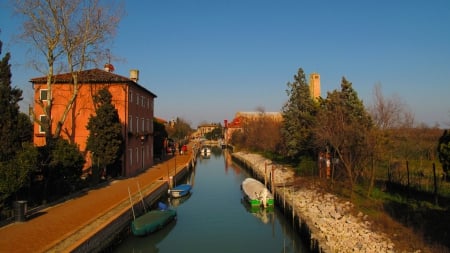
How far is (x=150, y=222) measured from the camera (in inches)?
647

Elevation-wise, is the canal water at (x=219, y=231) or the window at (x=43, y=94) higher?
the window at (x=43, y=94)

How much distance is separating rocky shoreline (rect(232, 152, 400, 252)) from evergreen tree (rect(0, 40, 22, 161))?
1390cm

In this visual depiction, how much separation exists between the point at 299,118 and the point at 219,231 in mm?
16777

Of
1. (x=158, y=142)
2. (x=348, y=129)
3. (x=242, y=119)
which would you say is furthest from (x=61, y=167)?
(x=242, y=119)

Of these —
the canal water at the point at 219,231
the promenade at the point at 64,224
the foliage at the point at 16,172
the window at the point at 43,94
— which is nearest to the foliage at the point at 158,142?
the window at the point at 43,94

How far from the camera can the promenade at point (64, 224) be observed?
1126 centimetres

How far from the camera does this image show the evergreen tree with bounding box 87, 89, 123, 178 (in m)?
24.1

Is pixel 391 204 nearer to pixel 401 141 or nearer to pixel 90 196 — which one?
pixel 401 141

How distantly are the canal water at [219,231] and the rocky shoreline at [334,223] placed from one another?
121cm

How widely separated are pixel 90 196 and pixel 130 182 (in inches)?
222

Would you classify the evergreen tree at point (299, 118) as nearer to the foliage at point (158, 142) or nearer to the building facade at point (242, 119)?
the foliage at point (158, 142)

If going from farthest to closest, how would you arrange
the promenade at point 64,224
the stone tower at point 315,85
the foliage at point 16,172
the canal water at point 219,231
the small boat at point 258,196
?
the stone tower at point 315,85, the small boat at point 258,196, the canal water at point 219,231, the foliage at point 16,172, the promenade at point 64,224

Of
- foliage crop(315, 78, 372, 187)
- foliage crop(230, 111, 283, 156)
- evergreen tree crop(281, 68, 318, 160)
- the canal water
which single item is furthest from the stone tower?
the canal water

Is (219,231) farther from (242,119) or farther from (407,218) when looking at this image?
(242,119)
